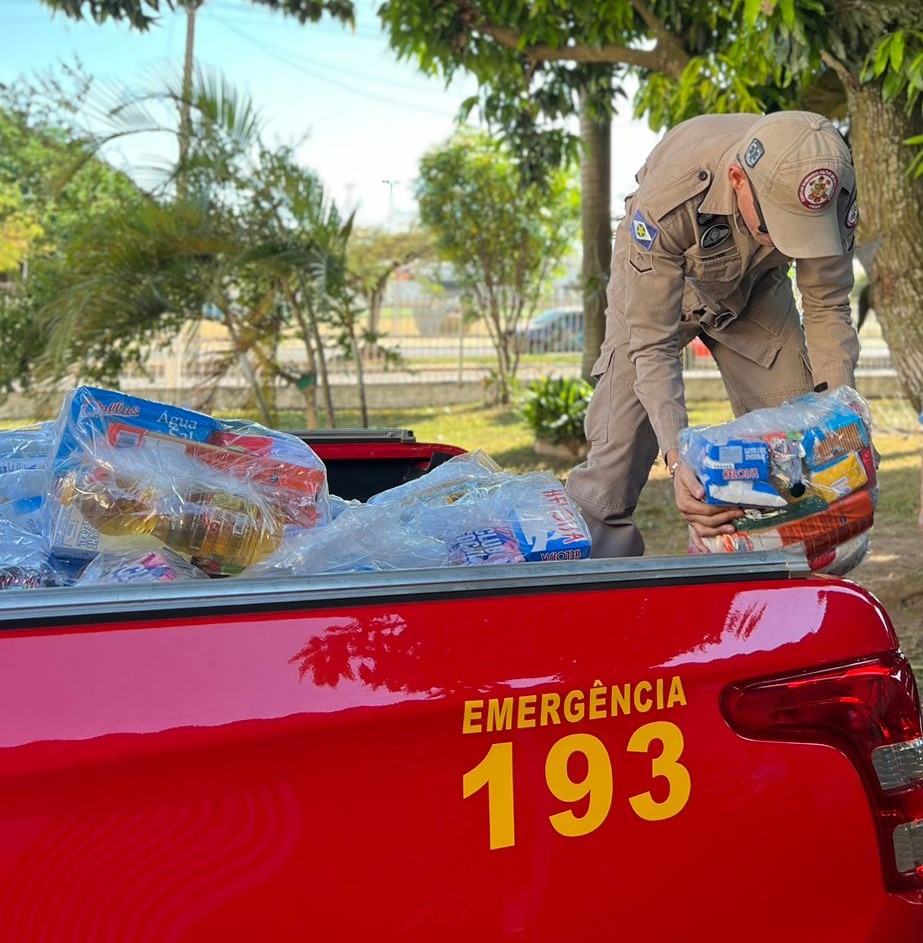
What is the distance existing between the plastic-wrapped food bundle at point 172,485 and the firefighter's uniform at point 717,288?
0.95m

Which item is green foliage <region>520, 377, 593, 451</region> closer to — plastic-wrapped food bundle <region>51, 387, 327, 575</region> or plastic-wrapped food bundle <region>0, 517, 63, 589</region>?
plastic-wrapped food bundle <region>51, 387, 327, 575</region>

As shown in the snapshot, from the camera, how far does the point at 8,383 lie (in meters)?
12.7

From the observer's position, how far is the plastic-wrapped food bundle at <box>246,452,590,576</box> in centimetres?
184

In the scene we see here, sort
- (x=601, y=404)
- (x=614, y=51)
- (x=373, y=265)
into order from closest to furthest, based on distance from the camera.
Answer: (x=601, y=404) → (x=614, y=51) → (x=373, y=265)

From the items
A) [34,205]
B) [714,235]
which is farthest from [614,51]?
[34,205]

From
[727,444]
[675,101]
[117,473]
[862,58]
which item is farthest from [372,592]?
[675,101]

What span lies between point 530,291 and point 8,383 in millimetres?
6724

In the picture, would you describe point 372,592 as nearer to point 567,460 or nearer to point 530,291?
point 567,460

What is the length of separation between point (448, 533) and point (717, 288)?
1.33 metres

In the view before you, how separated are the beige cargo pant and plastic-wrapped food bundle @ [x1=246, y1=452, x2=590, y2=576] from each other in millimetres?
1072

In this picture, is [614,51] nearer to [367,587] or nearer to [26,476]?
[26,476]

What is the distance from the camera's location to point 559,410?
1095 cm

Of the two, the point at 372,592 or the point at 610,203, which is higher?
the point at 610,203

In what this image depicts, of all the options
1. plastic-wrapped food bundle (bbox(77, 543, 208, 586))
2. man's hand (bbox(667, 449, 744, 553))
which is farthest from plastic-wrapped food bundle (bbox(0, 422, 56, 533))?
man's hand (bbox(667, 449, 744, 553))
